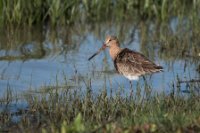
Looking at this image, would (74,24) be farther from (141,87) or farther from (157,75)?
(141,87)

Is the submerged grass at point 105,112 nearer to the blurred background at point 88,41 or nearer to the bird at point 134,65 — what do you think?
the bird at point 134,65

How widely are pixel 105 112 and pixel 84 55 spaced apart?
13.6ft

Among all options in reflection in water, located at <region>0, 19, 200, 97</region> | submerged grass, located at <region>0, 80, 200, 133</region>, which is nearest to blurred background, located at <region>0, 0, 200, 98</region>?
reflection in water, located at <region>0, 19, 200, 97</region>

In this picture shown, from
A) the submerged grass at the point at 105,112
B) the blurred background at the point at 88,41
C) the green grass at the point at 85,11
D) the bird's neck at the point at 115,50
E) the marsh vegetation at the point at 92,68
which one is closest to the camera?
the submerged grass at the point at 105,112

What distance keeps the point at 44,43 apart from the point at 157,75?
2.98 m

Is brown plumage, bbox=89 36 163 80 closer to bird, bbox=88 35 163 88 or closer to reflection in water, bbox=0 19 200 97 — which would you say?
bird, bbox=88 35 163 88

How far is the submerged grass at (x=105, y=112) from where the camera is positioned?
6672 mm

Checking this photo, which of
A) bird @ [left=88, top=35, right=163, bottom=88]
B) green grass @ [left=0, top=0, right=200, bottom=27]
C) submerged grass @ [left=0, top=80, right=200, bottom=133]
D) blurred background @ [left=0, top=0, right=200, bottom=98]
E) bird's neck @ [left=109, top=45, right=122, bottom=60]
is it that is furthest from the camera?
green grass @ [left=0, top=0, right=200, bottom=27]

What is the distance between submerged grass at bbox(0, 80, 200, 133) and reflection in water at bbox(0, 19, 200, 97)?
758mm

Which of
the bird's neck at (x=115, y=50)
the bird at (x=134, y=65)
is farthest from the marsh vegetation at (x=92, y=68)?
the bird's neck at (x=115, y=50)

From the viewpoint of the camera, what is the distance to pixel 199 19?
13.0 metres

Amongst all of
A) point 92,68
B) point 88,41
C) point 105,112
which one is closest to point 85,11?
point 88,41

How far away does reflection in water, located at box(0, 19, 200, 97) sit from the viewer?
1015 cm

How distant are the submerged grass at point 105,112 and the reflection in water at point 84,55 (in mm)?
758
